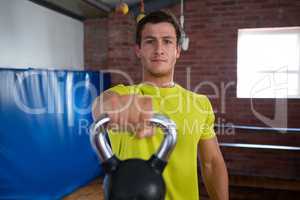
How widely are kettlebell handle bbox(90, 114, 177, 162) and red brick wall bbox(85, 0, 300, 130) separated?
3.82 metres

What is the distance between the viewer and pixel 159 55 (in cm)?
84

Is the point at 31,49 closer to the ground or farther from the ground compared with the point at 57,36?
closer to the ground

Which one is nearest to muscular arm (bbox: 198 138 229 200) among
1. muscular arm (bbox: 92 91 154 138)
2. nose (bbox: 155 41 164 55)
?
nose (bbox: 155 41 164 55)

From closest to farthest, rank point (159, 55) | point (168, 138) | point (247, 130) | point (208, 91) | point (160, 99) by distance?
point (168, 138)
point (159, 55)
point (160, 99)
point (247, 130)
point (208, 91)

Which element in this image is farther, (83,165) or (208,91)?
(208,91)

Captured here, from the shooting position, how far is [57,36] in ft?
12.7

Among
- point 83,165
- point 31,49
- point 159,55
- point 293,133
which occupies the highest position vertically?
point 31,49

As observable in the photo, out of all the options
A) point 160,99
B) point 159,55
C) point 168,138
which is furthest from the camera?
point 160,99

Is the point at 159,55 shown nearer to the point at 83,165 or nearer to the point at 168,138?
the point at 168,138

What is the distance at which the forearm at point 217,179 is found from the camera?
93 centimetres

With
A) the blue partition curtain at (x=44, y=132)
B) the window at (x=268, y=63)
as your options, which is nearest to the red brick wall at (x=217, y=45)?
the window at (x=268, y=63)

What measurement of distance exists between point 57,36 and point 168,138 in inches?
146

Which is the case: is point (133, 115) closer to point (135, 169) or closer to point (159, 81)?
point (135, 169)

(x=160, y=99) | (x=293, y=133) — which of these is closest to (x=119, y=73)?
(x=293, y=133)
